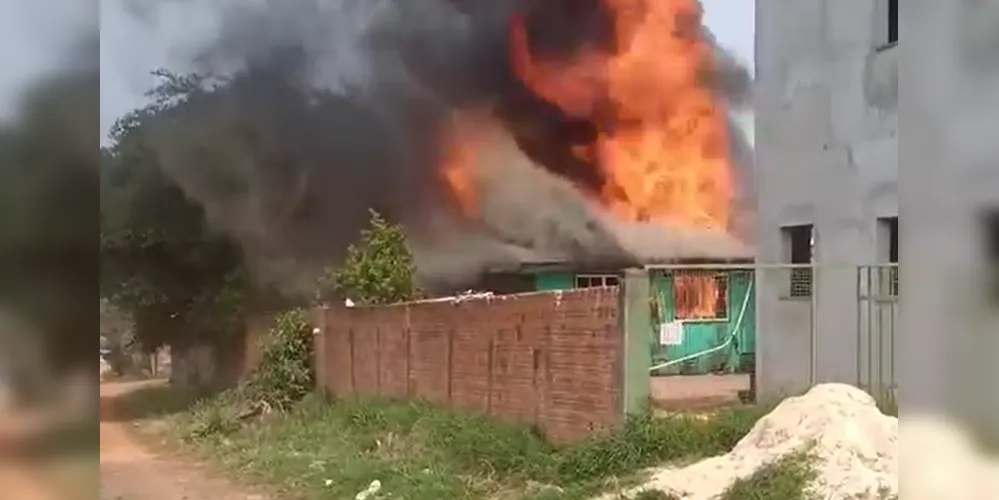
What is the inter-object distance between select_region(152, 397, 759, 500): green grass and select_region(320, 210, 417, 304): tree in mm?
379

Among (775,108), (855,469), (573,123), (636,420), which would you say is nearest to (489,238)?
(573,123)

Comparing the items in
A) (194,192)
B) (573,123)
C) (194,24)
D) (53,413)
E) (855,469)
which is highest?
(194,24)

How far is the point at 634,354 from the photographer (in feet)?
10.2

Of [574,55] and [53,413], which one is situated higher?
[574,55]

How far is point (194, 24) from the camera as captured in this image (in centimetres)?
303

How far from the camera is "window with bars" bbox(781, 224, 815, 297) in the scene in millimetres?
3207

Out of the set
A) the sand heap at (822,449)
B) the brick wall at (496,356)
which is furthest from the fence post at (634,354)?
the sand heap at (822,449)

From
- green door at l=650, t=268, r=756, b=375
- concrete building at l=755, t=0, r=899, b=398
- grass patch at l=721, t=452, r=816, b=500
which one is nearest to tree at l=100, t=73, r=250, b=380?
green door at l=650, t=268, r=756, b=375

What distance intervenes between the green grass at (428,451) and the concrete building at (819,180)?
13.0 inches

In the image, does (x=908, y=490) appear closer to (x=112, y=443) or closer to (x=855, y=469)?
(x=855, y=469)

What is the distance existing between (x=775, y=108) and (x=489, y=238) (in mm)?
1061

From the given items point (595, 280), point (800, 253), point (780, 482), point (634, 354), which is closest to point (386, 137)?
point (595, 280)

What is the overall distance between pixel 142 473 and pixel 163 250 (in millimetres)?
657

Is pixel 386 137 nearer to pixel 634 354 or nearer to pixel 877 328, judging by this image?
pixel 634 354
